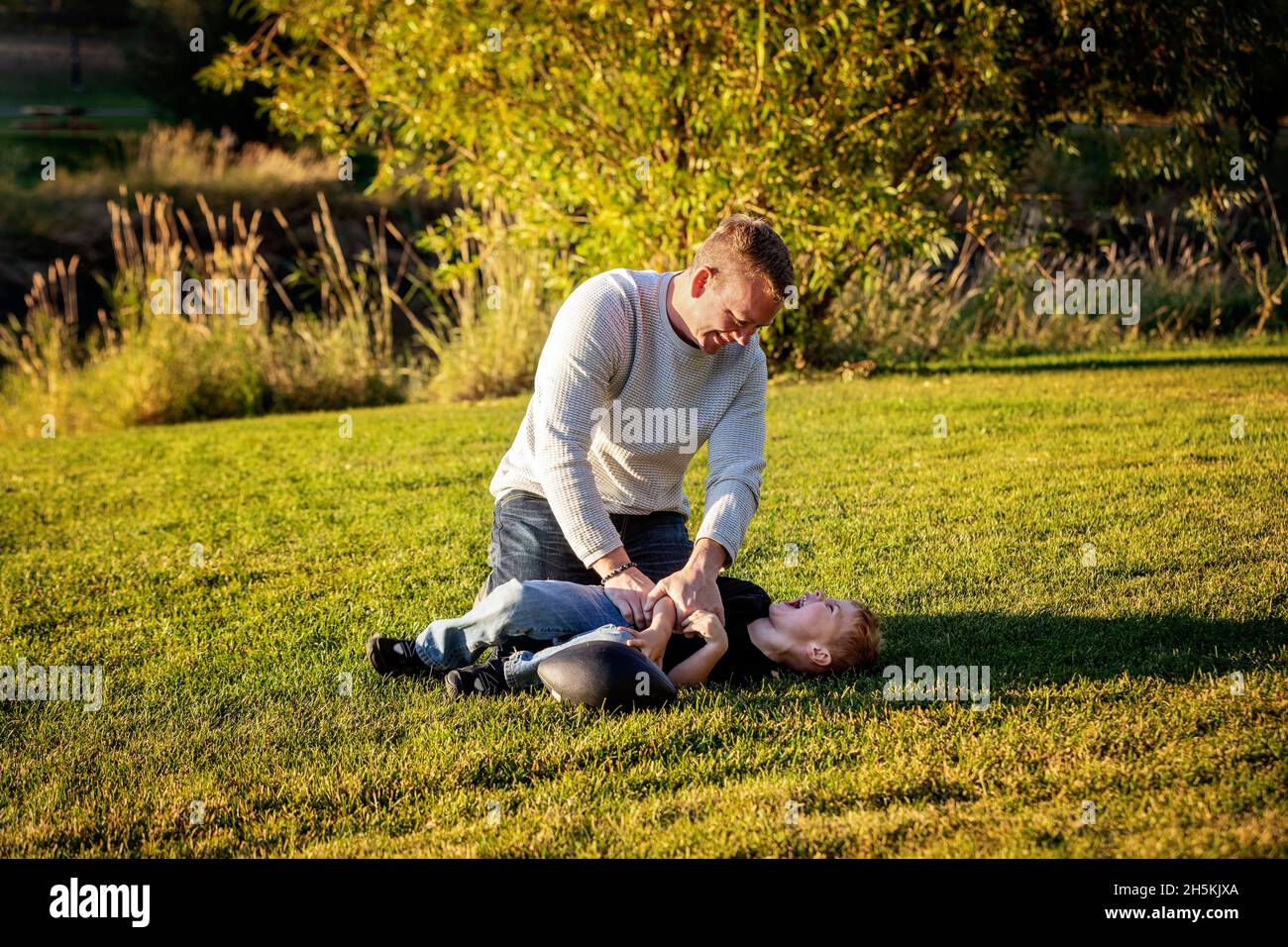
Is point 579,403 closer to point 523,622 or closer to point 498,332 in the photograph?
point 523,622

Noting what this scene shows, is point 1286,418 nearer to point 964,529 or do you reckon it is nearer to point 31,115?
point 964,529

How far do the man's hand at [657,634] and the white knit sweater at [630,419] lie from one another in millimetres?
284

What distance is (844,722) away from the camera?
13.0 feet

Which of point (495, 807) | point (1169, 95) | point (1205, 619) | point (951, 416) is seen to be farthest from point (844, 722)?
point (1169, 95)

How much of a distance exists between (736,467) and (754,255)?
33.4 inches

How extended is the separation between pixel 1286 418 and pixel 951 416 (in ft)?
7.05

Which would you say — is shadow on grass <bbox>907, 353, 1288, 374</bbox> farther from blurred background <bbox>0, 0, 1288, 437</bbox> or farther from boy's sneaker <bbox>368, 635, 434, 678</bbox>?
boy's sneaker <bbox>368, 635, 434, 678</bbox>

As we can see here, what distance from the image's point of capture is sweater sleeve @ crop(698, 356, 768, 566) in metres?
4.41

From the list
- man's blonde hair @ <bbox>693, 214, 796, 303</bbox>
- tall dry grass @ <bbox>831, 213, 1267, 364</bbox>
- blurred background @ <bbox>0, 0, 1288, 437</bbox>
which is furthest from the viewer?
tall dry grass @ <bbox>831, 213, 1267, 364</bbox>

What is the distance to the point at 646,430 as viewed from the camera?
4.71 m

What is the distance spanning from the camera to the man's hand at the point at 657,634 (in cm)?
419

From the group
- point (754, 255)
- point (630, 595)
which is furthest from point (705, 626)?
point (754, 255)

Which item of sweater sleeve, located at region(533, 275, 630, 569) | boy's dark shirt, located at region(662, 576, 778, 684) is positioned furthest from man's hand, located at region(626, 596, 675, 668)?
sweater sleeve, located at region(533, 275, 630, 569)
